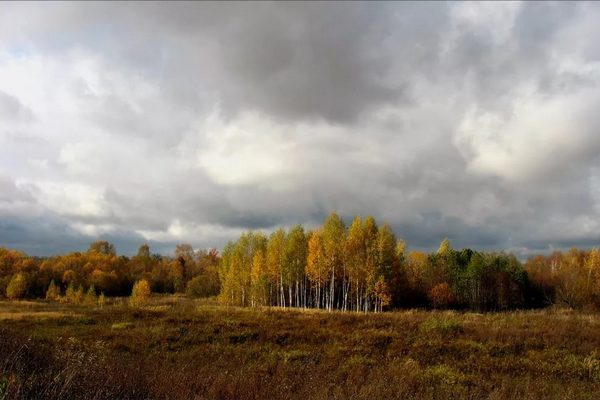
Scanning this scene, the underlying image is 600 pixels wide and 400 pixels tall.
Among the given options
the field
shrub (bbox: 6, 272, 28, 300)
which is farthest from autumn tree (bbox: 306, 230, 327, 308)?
shrub (bbox: 6, 272, 28, 300)

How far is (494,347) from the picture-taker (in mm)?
26344

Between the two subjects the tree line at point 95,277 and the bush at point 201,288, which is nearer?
the tree line at point 95,277

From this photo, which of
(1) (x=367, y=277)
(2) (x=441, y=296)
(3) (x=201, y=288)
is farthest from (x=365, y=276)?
(3) (x=201, y=288)

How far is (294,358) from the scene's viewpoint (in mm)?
22109

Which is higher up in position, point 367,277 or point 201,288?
point 367,277

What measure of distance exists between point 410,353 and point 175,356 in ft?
40.0

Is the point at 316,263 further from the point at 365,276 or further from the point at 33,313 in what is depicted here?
the point at 33,313

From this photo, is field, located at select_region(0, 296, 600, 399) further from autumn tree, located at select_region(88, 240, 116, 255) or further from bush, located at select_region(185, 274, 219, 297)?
autumn tree, located at select_region(88, 240, 116, 255)

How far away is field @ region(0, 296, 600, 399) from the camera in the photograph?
28.9 ft

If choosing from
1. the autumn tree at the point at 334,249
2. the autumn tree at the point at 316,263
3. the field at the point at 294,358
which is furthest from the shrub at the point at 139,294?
the autumn tree at the point at 334,249

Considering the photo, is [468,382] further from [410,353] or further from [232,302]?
[232,302]

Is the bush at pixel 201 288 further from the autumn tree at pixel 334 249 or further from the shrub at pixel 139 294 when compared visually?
the autumn tree at pixel 334 249

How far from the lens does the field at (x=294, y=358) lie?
28.9 feet

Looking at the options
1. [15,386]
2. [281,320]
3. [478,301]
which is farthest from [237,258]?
[15,386]
